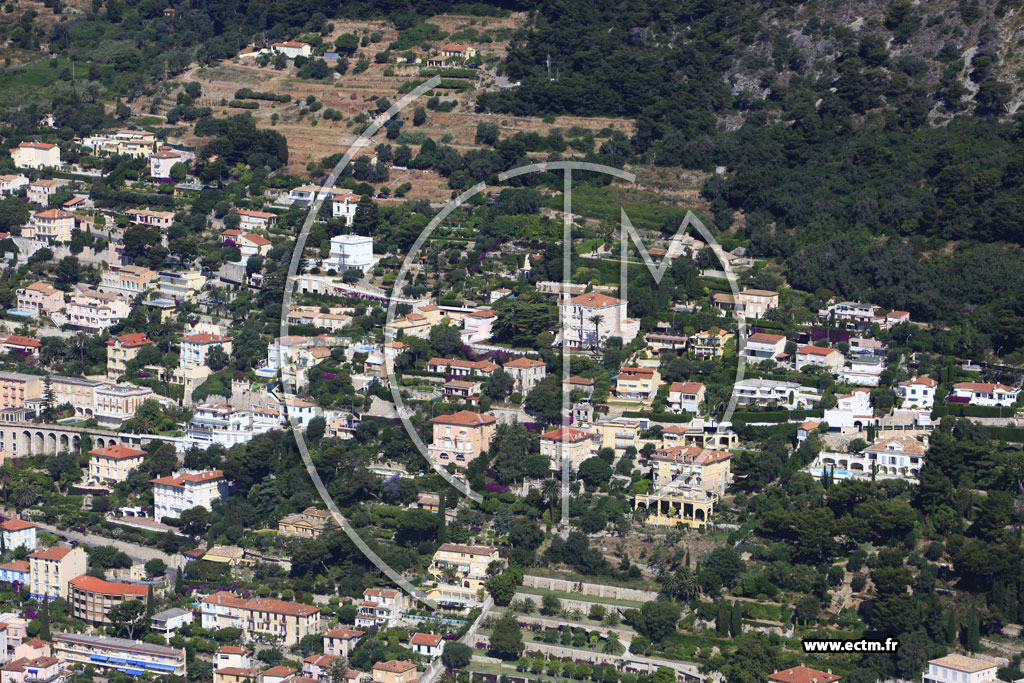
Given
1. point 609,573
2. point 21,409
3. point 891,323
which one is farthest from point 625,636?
point 21,409

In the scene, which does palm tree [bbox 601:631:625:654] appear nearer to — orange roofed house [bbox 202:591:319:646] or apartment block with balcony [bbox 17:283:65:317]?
orange roofed house [bbox 202:591:319:646]

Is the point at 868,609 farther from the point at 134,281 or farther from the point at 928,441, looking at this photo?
the point at 134,281

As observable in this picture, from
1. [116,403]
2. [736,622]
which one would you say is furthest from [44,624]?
[736,622]

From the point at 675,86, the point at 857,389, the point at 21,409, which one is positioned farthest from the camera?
the point at 675,86

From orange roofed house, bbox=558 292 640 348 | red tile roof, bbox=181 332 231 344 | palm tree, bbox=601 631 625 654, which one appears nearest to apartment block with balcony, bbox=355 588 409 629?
palm tree, bbox=601 631 625 654

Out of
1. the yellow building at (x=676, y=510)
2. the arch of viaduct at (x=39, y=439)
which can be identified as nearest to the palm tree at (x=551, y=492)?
the yellow building at (x=676, y=510)

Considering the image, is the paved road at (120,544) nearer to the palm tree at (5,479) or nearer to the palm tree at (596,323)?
the palm tree at (5,479)
